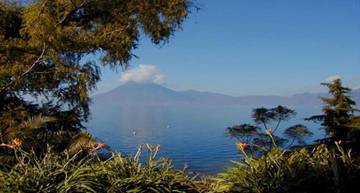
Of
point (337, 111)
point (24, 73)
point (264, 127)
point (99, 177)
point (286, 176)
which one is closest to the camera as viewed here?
point (99, 177)

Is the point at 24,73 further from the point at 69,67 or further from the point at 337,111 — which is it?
the point at 337,111

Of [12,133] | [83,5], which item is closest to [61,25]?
[83,5]

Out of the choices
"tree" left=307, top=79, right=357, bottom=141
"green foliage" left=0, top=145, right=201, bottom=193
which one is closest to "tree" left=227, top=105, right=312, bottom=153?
"tree" left=307, top=79, right=357, bottom=141

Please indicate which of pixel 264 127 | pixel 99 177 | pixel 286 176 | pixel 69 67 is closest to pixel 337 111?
pixel 264 127

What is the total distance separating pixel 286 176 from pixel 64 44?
41.2ft

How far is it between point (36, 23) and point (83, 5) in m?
2.31

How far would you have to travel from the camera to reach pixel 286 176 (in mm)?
5660

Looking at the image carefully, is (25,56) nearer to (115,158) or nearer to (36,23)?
(36,23)

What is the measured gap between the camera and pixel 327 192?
18.5 feet

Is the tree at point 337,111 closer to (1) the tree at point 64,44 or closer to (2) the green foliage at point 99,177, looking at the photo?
(1) the tree at point 64,44

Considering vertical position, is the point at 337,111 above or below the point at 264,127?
above

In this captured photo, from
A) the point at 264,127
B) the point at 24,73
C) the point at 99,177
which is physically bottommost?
the point at 264,127

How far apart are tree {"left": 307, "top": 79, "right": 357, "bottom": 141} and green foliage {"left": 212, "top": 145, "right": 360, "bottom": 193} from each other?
50.8 ft

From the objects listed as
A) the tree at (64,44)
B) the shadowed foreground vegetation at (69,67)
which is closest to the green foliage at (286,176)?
the shadowed foreground vegetation at (69,67)
